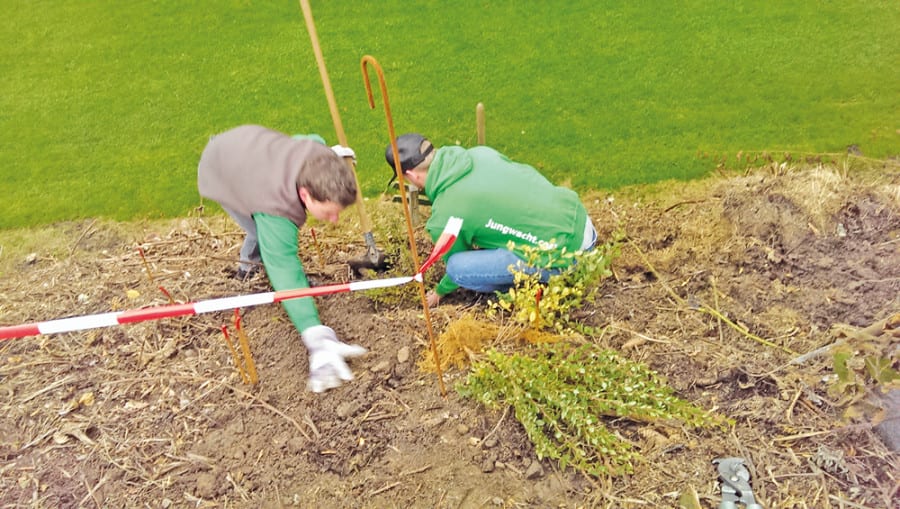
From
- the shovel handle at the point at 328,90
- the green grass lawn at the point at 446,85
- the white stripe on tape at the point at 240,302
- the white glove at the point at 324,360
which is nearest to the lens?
the white stripe on tape at the point at 240,302

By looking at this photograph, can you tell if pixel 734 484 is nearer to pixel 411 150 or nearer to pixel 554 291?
pixel 554 291

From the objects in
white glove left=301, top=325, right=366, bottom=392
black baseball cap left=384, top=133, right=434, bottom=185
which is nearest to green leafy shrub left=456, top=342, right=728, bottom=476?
white glove left=301, top=325, right=366, bottom=392

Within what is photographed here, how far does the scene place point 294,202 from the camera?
8.02ft

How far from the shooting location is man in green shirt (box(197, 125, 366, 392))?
7.77 feet

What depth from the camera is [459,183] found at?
2.69 metres

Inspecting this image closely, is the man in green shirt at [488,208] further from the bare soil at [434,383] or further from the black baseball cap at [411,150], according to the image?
the bare soil at [434,383]

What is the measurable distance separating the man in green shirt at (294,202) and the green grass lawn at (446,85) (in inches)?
57.9

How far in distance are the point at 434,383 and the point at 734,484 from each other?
1205 mm

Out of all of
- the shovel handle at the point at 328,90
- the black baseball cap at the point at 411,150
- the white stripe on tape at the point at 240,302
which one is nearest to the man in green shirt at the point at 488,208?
the black baseball cap at the point at 411,150

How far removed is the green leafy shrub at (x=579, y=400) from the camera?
2109mm

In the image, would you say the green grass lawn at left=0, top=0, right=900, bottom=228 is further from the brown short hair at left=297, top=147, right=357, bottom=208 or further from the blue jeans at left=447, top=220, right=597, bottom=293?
the brown short hair at left=297, top=147, right=357, bottom=208

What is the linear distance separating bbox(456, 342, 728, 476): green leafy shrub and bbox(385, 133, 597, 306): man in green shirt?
→ 1.72 ft

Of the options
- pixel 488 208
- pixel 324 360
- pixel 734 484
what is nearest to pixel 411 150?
pixel 488 208

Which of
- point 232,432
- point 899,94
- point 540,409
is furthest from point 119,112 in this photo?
point 899,94
